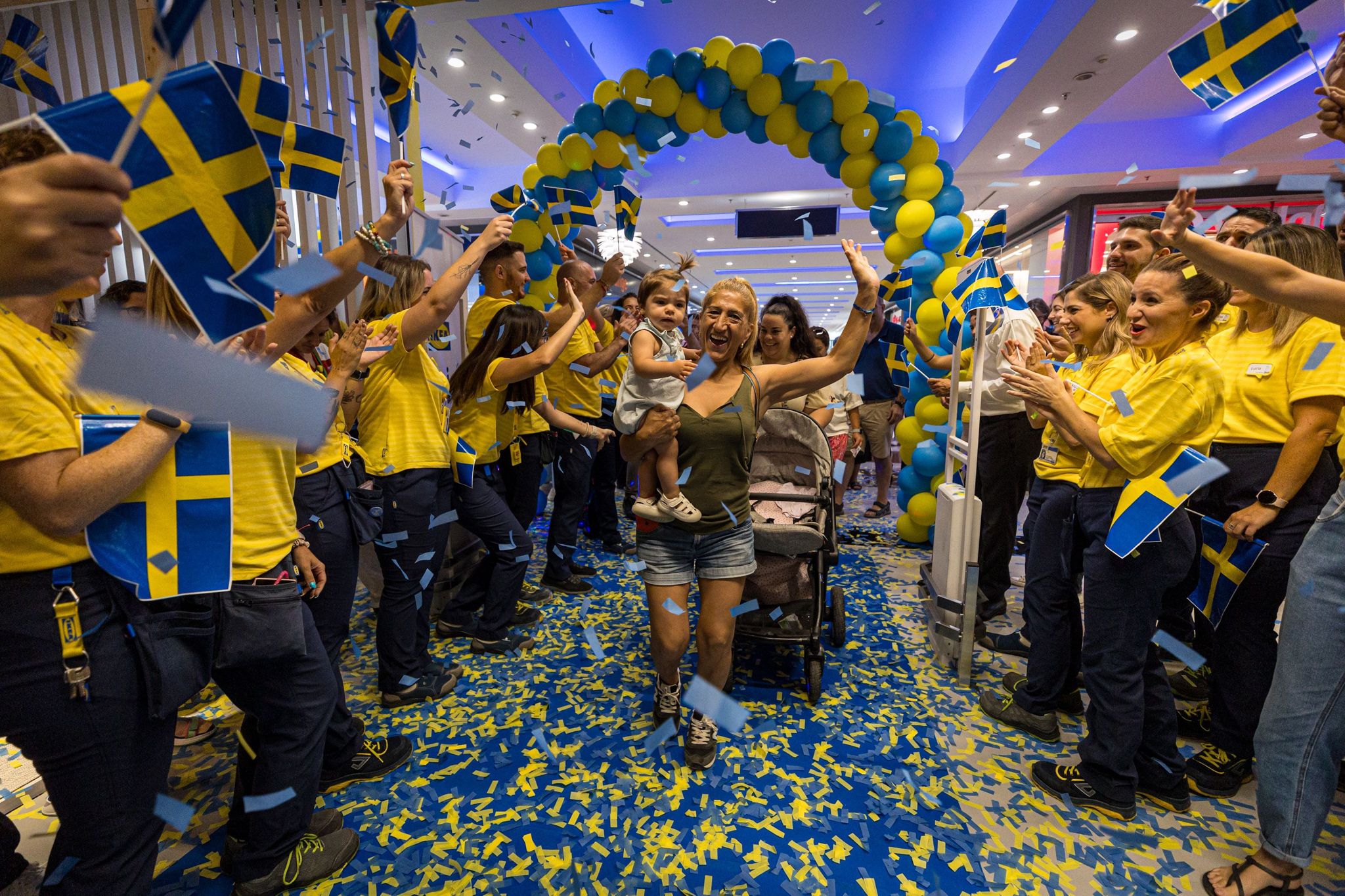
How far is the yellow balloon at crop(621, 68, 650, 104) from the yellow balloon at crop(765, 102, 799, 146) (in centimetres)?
88

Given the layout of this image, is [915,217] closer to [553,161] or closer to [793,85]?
[793,85]

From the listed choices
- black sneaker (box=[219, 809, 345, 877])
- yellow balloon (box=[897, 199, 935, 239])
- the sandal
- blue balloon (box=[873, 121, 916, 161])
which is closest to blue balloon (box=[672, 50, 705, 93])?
blue balloon (box=[873, 121, 916, 161])

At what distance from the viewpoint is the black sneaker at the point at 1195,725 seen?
226 cm

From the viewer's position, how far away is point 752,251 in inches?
506

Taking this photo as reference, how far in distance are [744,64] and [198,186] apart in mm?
3939

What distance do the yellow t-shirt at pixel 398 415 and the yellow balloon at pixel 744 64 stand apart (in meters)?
3.00

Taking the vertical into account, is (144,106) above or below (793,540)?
above

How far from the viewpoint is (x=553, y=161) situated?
437 cm

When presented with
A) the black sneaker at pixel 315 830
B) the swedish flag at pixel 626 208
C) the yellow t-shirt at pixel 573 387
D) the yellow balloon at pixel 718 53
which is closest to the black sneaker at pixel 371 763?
the black sneaker at pixel 315 830

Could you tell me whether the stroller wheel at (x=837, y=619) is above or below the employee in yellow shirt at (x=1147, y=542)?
below

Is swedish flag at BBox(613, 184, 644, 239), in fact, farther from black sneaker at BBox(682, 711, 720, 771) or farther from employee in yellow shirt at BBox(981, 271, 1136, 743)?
black sneaker at BBox(682, 711, 720, 771)

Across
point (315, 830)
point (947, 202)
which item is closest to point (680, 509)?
point (315, 830)

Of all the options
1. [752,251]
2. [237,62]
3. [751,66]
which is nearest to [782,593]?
[751,66]

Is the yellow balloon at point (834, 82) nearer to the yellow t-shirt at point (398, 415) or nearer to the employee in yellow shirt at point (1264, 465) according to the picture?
the employee in yellow shirt at point (1264, 465)
